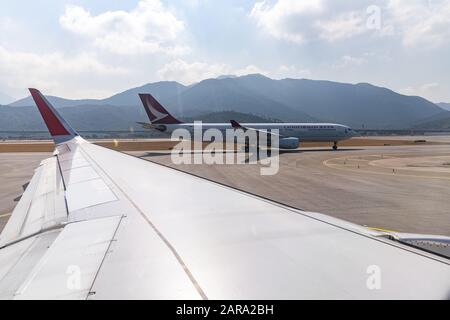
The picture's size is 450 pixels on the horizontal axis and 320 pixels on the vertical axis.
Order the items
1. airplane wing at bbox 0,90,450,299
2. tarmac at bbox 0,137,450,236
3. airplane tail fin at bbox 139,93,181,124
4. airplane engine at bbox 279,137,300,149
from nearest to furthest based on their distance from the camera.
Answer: airplane wing at bbox 0,90,450,299
tarmac at bbox 0,137,450,236
airplane engine at bbox 279,137,300,149
airplane tail fin at bbox 139,93,181,124

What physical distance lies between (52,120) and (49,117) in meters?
0.24

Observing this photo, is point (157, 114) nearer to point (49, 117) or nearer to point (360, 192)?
point (360, 192)

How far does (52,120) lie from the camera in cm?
1070

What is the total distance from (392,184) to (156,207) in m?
17.9

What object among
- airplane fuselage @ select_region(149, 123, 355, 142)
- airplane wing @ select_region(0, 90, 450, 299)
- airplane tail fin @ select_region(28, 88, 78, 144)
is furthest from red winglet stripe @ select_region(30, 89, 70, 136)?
airplane fuselage @ select_region(149, 123, 355, 142)

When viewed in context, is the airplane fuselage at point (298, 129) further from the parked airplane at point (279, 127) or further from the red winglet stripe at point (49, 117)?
the red winglet stripe at point (49, 117)

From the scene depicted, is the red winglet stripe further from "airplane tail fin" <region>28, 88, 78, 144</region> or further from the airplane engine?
the airplane engine

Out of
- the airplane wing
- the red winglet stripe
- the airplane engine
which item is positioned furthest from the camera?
the airplane engine

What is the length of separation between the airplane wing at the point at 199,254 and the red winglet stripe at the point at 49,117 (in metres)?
5.57

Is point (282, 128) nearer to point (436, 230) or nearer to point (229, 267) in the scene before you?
point (436, 230)

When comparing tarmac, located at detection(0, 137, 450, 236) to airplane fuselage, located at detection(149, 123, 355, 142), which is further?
airplane fuselage, located at detection(149, 123, 355, 142)

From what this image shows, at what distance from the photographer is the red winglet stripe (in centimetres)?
966

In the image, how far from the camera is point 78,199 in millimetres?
5059
